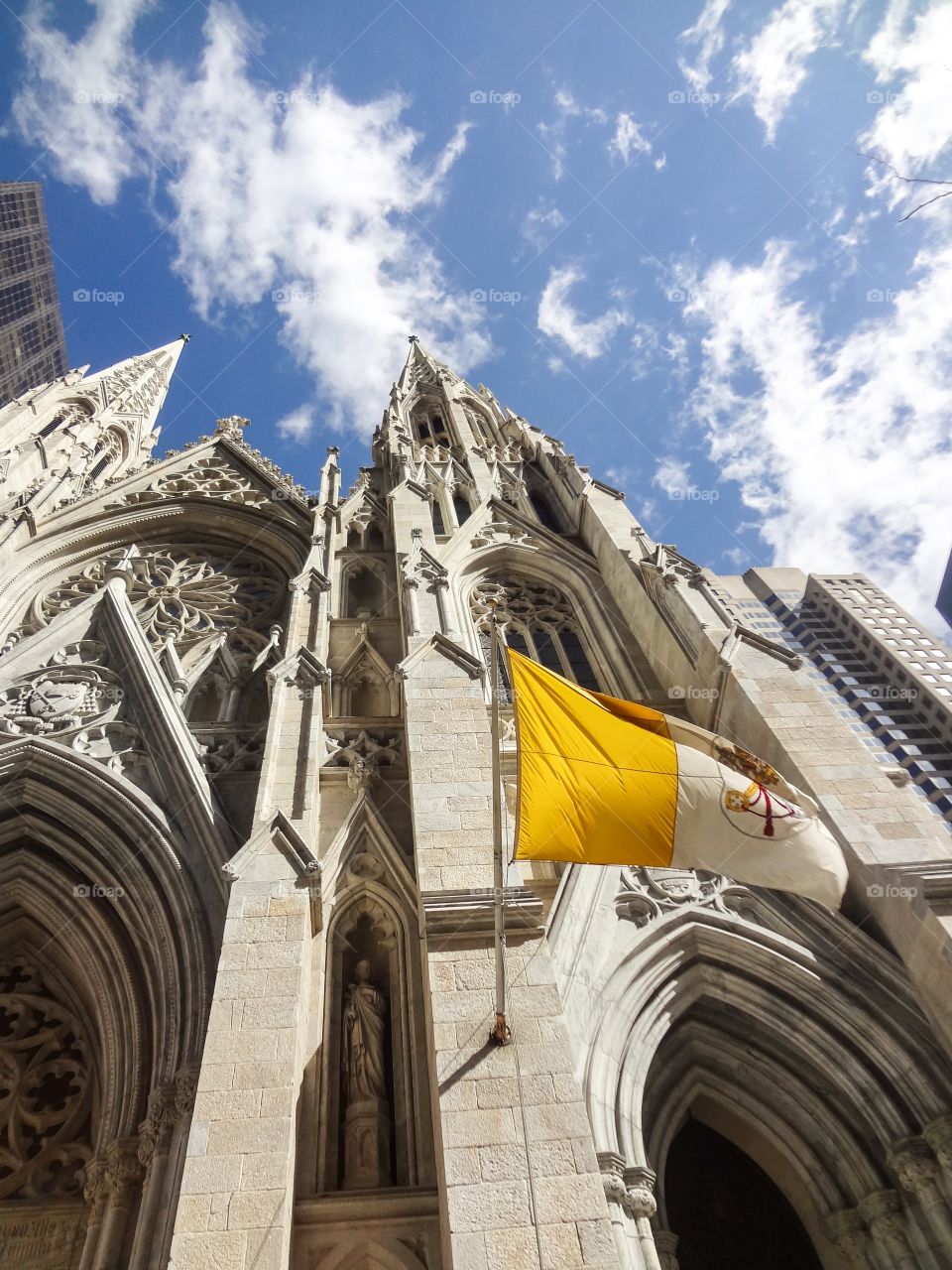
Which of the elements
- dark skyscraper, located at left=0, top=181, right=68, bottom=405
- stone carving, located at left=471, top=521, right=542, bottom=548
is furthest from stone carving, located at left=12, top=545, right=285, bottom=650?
dark skyscraper, located at left=0, top=181, right=68, bottom=405

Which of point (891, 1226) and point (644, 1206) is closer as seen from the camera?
point (644, 1206)

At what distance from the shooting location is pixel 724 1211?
24.7ft

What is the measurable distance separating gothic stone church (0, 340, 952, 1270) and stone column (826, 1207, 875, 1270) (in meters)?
0.02

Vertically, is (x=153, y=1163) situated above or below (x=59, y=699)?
below

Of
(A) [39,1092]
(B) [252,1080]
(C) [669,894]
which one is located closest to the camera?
(B) [252,1080]

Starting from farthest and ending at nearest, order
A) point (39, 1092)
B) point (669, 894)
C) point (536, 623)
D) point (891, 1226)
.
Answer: point (536, 623)
point (39, 1092)
point (669, 894)
point (891, 1226)

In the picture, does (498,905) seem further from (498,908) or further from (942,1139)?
(942,1139)

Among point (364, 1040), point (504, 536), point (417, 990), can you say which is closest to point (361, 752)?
point (417, 990)

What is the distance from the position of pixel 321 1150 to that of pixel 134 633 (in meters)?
8.74

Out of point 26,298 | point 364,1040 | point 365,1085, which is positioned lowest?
point 365,1085

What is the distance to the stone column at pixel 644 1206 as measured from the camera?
5.75m

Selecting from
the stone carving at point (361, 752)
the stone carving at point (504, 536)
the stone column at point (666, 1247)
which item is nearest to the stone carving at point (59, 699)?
the stone carving at point (361, 752)

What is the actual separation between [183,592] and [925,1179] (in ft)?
49.8

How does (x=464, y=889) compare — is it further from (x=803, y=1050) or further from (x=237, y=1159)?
(x=803, y=1050)
